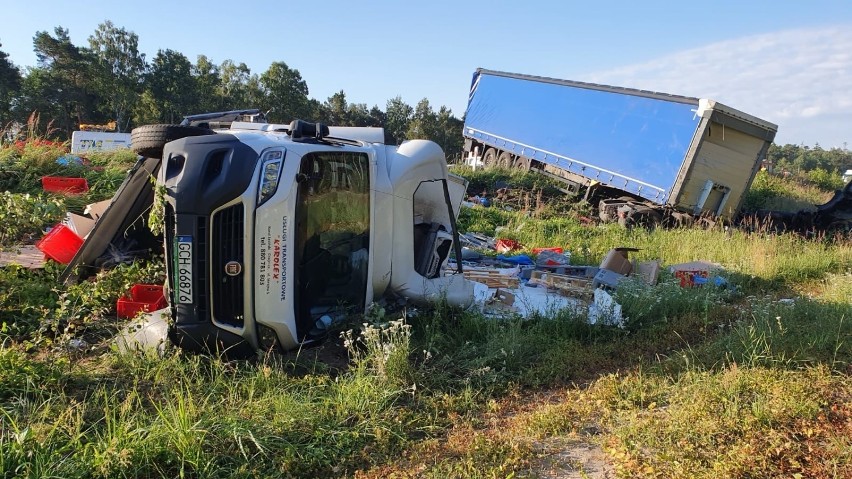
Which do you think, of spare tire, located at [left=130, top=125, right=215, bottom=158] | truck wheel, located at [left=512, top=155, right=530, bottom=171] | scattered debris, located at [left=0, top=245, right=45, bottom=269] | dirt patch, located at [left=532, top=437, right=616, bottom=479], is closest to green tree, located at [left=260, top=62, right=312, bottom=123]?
truck wheel, located at [left=512, top=155, right=530, bottom=171]

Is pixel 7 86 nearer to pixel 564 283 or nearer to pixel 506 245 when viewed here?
pixel 506 245

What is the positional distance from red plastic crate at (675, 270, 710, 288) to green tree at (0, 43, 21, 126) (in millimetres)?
46546

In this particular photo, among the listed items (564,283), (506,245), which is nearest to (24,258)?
(564,283)

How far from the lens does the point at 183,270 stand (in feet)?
10.6

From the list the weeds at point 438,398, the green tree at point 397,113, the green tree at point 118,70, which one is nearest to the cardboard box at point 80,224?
the weeds at point 438,398

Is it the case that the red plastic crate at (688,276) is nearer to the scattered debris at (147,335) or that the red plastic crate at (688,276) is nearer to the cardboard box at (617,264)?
the cardboard box at (617,264)

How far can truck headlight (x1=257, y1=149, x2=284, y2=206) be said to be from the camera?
11.0 ft

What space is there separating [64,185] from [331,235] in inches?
243

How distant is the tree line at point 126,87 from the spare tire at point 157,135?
122ft

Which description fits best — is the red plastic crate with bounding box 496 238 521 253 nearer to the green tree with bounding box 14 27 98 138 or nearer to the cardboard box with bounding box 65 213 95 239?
the cardboard box with bounding box 65 213 95 239

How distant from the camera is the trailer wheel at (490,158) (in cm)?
1883

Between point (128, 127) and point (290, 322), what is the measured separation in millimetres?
47790

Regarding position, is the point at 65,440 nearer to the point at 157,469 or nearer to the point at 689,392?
the point at 157,469

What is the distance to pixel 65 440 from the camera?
255cm
